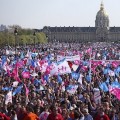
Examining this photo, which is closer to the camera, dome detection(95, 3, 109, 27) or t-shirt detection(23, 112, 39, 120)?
t-shirt detection(23, 112, 39, 120)

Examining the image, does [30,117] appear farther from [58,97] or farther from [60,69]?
[60,69]

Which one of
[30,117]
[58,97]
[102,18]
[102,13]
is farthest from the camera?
[102,13]

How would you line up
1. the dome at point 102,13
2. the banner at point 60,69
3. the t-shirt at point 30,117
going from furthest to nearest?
the dome at point 102,13
the banner at point 60,69
the t-shirt at point 30,117

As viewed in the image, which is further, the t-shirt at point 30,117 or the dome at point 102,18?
the dome at point 102,18

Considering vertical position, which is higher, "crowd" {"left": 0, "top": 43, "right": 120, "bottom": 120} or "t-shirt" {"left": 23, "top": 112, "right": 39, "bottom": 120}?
"t-shirt" {"left": 23, "top": 112, "right": 39, "bottom": 120}

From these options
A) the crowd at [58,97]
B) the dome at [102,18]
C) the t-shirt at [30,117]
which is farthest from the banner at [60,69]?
the dome at [102,18]

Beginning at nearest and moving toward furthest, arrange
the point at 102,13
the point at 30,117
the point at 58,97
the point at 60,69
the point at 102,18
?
the point at 30,117, the point at 58,97, the point at 60,69, the point at 102,18, the point at 102,13

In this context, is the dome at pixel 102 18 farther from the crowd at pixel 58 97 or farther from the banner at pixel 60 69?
the banner at pixel 60 69

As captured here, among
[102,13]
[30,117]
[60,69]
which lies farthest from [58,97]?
[102,13]

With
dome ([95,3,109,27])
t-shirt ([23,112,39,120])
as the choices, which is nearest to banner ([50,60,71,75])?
t-shirt ([23,112,39,120])

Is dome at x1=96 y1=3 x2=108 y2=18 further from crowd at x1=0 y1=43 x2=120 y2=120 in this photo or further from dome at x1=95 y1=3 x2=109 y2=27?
crowd at x1=0 y1=43 x2=120 y2=120

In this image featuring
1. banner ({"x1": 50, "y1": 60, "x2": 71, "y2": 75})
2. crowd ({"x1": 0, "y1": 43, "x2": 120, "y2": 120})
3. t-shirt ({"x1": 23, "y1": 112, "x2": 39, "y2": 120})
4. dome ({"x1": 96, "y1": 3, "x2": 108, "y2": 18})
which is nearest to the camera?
t-shirt ({"x1": 23, "y1": 112, "x2": 39, "y2": 120})

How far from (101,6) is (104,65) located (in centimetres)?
16689

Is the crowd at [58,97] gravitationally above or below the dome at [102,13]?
below
